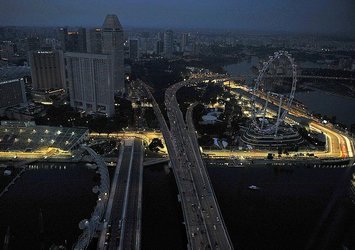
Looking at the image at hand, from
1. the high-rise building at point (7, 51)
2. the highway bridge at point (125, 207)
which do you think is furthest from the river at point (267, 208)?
the high-rise building at point (7, 51)

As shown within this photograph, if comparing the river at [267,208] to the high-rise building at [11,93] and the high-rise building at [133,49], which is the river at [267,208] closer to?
the high-rise building at [11,93]

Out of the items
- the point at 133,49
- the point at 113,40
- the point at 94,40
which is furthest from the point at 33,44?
the point at 113,40

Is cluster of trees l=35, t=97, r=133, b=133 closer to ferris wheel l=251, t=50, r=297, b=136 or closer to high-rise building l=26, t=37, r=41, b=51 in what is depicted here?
ferris wheel l=251, t=50, r=297, b=136

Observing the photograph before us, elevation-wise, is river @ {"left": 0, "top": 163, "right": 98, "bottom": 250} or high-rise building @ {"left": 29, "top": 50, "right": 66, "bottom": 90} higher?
high-rise building @ {"left": 29, "top": 50, "right": 66, "bottom": 90}

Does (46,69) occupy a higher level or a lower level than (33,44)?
lower

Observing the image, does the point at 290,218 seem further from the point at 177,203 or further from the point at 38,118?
the point at 38,118

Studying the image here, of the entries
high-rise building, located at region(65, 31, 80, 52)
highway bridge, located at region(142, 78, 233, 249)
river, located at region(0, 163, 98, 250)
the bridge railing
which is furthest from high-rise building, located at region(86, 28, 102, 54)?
the bridge railing

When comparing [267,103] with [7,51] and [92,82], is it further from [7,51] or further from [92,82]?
[7,51]
